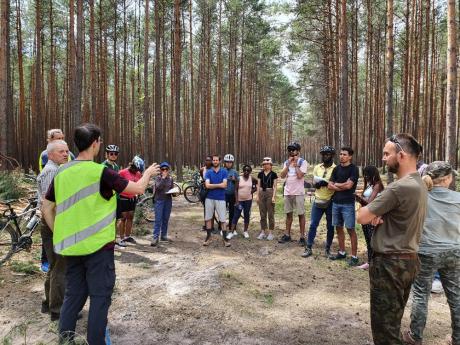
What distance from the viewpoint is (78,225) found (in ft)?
8.77

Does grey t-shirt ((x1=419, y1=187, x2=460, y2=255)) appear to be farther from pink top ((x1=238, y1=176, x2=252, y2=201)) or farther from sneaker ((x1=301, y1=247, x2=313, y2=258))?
pink top ((x1=238, y1=176, x2=252, y2=201))

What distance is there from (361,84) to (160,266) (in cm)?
3331

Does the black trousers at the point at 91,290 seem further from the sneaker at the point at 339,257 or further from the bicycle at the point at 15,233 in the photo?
the sneaker at the point at 339,257

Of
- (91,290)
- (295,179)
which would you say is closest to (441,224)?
(91,290)

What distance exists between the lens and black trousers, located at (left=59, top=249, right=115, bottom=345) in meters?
2.64

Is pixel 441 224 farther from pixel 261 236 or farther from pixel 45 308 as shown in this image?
pixel 261 236

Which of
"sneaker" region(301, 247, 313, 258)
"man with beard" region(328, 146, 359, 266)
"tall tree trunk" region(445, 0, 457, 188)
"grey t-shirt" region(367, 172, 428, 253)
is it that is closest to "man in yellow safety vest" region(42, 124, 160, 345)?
"grey t-shirt" region(367, 172, 428, 253)

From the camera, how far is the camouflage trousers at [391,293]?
266 centimetres

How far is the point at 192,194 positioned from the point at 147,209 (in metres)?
2.86

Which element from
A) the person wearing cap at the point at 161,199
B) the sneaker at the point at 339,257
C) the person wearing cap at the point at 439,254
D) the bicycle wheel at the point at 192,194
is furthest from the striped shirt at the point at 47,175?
the bicycle wheel at the point at 192,194

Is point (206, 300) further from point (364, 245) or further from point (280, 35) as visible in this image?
point (280, 35)

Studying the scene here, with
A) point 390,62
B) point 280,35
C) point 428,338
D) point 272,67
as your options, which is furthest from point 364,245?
point 272,67

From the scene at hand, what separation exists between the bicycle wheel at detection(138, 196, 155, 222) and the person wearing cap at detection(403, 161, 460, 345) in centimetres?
777

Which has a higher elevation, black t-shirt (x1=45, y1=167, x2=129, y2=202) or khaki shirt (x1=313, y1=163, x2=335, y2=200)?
black t-shirt (x1=45, y1=167, x2=129, y2=202)
